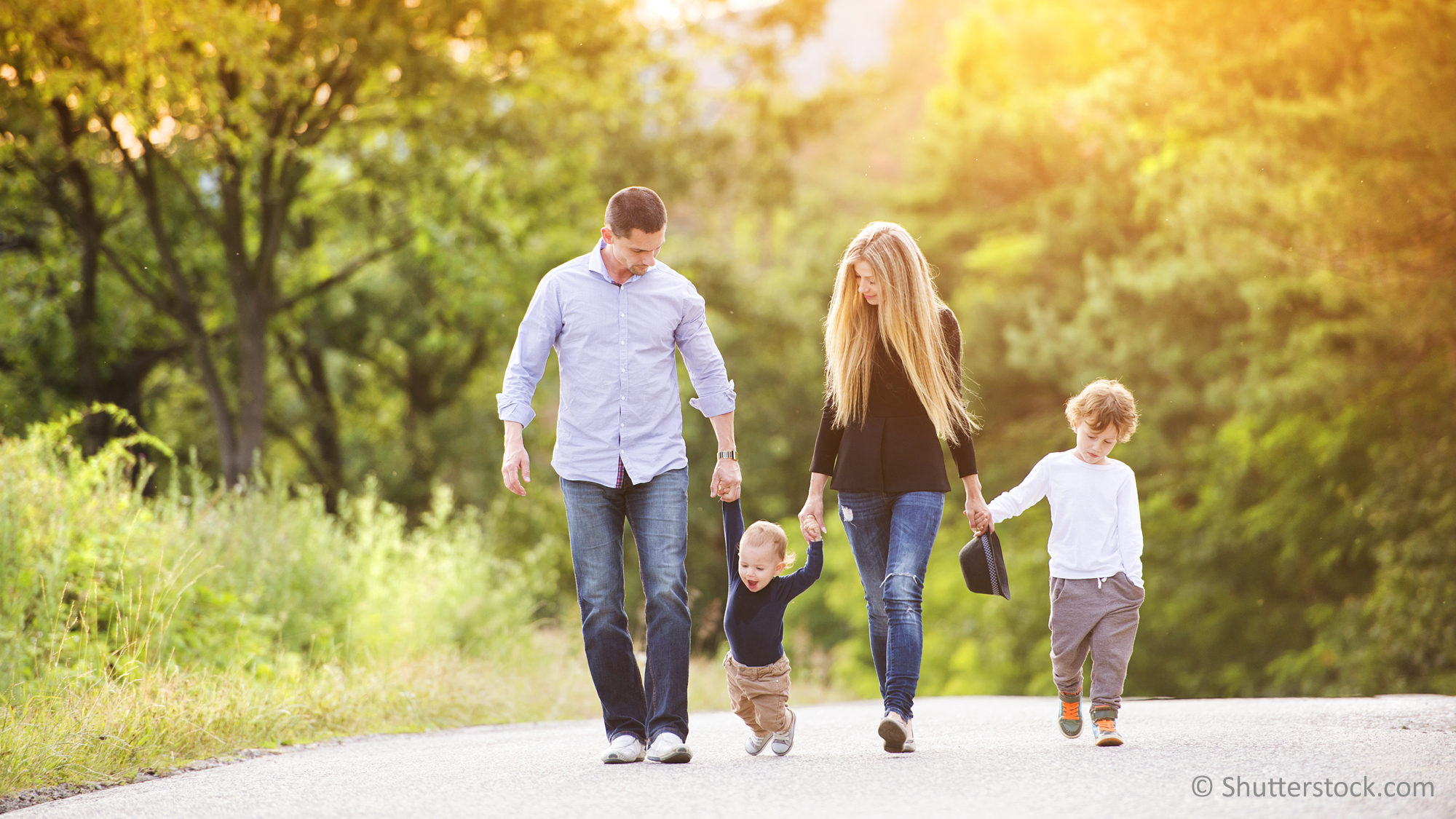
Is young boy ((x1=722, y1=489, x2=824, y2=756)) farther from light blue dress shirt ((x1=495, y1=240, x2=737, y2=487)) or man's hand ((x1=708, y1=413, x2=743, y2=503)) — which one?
light blue dress shirt ((x1=495, y1=240, x2=737, y2=487))

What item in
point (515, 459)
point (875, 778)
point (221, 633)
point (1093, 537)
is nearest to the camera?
point (875, 778)

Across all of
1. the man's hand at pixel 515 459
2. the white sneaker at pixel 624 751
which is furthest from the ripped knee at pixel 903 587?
the man's hand at pixel 515 459

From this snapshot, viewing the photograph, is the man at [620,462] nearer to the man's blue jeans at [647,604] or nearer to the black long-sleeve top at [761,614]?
the man's blue jeans at [647,604]

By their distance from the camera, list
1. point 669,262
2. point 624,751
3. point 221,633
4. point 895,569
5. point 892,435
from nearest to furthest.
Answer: point 624,751
point 895,569
point 892,435
point 221,633
point 669,262

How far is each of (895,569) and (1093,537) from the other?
87 centimetres

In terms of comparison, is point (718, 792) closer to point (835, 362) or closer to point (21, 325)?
point (835, 362)

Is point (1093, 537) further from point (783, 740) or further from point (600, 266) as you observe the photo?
point (600, 266)

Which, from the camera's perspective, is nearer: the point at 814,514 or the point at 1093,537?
the point at 814,514

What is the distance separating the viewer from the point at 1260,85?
16250 mm

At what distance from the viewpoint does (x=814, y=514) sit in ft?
17.7

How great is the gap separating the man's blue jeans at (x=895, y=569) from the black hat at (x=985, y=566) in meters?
0.21

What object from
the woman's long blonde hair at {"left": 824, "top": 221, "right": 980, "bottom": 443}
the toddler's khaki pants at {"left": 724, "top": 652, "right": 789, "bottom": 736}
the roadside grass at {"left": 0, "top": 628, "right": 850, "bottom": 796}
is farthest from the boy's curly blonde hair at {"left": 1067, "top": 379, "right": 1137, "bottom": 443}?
the roadside grass at {"left": 0, "top": 628, "right": 850, "bottom": 796}

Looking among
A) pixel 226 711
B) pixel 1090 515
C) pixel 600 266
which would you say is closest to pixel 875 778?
pixel 1090 515

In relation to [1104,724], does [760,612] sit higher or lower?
higher
